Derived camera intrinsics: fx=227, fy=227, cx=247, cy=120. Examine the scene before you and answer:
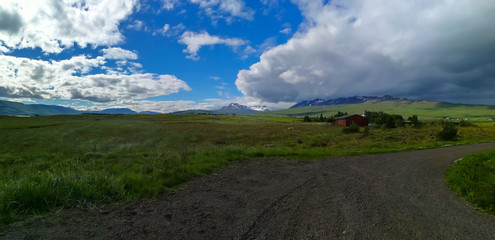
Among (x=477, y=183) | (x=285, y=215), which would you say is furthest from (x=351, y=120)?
(x=285, y=215)

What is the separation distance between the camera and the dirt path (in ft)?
17.7

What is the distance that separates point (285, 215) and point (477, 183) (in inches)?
342

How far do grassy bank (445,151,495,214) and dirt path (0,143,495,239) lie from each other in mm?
391

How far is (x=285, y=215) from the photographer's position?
645cm

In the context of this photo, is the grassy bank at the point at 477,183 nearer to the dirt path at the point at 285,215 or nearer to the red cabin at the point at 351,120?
the dirt path at the point at 285,215

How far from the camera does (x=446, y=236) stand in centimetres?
536

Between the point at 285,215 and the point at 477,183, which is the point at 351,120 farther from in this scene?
the point at 285,215

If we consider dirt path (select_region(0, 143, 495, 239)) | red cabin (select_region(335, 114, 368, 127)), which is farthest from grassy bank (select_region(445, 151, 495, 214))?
red cabin (select_region(335, 114, 368, 127))

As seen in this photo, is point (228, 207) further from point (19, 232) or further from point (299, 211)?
point (19, 232)

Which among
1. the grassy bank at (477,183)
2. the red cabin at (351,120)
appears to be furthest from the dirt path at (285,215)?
the red cabin at (351,120)

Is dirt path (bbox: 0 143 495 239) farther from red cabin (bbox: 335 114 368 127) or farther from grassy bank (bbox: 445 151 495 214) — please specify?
red cabin (bbox: 335 114 368 127)

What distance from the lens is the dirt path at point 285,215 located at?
538 cm

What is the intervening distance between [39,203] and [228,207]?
5423mm

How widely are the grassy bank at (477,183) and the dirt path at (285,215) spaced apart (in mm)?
391
